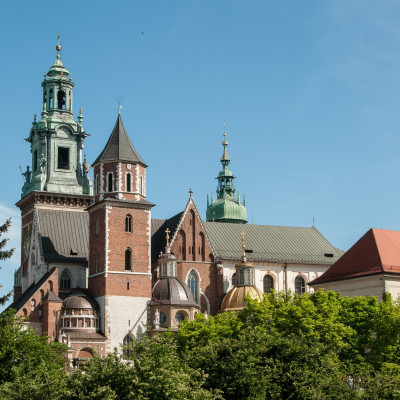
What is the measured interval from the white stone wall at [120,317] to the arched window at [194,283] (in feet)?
29.3

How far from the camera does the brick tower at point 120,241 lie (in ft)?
255

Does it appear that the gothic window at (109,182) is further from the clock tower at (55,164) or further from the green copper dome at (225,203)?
the green copper dome at (225,203)

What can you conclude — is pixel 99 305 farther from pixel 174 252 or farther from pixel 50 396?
pixel 50 396

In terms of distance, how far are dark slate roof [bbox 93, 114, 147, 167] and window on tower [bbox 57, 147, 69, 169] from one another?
1692 cm

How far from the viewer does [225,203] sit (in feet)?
392

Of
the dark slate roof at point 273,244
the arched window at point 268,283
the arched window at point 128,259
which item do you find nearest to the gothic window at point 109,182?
the arched window at point 128,259

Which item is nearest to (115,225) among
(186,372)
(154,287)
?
(154,287)

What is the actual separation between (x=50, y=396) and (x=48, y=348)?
19.4m

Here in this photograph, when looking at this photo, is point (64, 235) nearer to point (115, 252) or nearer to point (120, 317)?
point (115, 252)

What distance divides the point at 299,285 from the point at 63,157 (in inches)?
1206

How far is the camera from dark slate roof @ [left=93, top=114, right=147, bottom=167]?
82.6 metres

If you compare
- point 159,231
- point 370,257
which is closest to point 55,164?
point 159,231

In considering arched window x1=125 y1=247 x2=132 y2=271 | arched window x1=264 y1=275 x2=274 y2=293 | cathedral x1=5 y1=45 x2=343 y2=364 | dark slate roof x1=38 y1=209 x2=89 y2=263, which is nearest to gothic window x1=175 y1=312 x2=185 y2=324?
cathedral x1=5 y1=45 x2=343 y2=364

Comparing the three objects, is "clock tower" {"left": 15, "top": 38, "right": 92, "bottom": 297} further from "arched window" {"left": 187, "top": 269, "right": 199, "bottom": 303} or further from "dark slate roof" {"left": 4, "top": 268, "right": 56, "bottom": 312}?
"arched window" {"left": 187, "top": 269, "right": 199, "bottom": 303}
